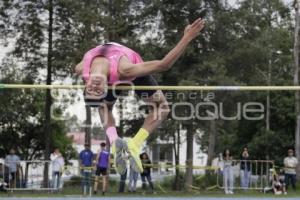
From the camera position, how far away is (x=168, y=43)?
2055cm

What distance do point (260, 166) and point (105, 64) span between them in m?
12.2

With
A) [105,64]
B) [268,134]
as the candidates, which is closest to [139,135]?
[105,64]

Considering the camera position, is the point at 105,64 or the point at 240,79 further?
the point at 240,79

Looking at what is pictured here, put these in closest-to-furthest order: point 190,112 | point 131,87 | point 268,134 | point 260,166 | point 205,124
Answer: point 131,87 < point 260,166 < point 190,112 < point 205,124 < point 268,134

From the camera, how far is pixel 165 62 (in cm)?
626

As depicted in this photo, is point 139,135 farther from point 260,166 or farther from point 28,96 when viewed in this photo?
point 28,96

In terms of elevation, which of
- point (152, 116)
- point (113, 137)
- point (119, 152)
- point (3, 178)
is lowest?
point (3, 178)

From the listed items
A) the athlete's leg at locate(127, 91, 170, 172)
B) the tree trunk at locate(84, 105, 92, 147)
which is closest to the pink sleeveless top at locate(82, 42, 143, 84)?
the athlete's leg at locate(127, 91, 170, 172)

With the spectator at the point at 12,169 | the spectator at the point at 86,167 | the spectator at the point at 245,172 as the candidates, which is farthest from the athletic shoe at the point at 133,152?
the spectator at the point at 245,172

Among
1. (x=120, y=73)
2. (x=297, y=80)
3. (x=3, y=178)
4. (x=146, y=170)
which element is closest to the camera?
(x=120, y=73)

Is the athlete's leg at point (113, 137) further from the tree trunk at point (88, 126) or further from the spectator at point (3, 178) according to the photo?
the tree trunk at point (88, 126)

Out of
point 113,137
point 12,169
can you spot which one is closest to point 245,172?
point 12,169

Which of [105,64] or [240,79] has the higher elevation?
[240,79]

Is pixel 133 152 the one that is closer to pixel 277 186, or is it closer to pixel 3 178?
pixel 3 178
